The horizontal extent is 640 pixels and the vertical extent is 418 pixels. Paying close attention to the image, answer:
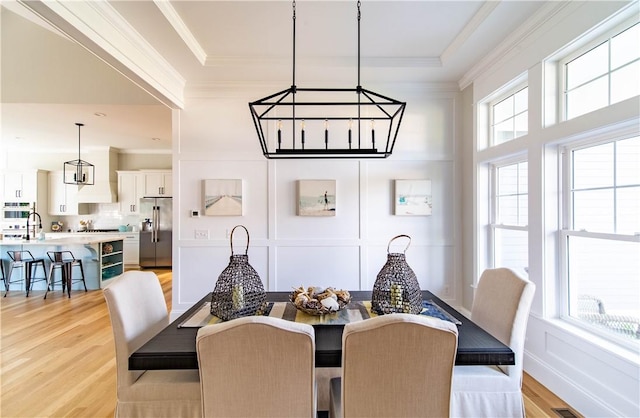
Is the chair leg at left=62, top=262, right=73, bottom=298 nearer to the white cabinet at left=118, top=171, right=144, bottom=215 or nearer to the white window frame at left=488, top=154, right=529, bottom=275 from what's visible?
the white cabinet at left=118, top=171, right=144, bottom=215

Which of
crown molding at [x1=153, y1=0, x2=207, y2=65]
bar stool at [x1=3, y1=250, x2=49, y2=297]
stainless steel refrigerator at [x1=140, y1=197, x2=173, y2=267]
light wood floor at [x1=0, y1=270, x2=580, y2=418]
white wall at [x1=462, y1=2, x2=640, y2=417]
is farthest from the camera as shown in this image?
stainless steel refrigerator at [x1=140, y1=197, x2=173, y2=267]

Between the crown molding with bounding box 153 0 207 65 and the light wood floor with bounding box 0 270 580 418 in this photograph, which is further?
the crown molding with bounding box 153 0 207 65

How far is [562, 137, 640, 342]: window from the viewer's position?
5.75ft

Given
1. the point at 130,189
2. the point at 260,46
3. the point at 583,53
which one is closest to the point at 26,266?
the point at 130,189

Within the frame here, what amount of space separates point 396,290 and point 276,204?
6.94ft

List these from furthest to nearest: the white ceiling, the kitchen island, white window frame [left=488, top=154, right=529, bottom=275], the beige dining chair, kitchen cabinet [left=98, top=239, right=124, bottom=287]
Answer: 1. kitchen cabinet [left=98, top=239, right=124, bottom=287]
2. the kitchen island
3. white window frame [left=488, top=154, right=529, bottom=275]
4. the white ceiling
5. the beige dining chair

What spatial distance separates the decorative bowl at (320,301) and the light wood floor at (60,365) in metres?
1.47

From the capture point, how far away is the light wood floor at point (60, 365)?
2029 mm

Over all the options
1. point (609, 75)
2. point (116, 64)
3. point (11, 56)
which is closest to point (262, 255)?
point (116, 64)

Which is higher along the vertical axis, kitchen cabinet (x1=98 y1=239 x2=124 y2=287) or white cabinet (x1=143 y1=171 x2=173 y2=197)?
white cabinet (x1=143 y1=171 x2=173 y2=197)

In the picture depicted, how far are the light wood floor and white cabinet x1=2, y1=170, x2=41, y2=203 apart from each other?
395cm

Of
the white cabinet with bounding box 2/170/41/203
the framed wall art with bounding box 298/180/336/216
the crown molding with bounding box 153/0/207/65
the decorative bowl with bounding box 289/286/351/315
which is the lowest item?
the decorative bowl with bounding box 289/286/351/315

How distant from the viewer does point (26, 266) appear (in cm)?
471

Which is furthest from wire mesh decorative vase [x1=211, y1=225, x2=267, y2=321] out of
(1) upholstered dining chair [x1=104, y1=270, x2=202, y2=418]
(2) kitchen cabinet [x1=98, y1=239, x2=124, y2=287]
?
(2) kitchen cabinet [x1=98, y1=239, x2=124, y2=287]
